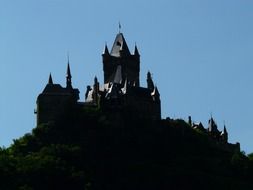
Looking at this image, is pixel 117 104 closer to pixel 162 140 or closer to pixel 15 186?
pixel 162 140

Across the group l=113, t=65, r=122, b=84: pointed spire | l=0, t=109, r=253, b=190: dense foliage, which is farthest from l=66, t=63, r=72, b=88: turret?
l=113, t=65, r=122, b=84: pointed spire

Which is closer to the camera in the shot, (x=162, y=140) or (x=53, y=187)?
(x=53, y=187)

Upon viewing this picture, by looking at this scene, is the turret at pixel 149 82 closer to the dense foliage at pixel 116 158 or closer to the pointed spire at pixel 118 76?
the pointed spire at pixel 118 76

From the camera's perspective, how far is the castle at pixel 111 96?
14438cm

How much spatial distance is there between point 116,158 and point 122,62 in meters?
26.2

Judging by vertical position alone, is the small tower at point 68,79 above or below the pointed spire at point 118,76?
below

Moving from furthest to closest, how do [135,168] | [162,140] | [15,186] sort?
[162,140]
[135,168]
[15,186]

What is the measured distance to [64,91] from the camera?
146m

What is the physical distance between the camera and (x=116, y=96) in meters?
147

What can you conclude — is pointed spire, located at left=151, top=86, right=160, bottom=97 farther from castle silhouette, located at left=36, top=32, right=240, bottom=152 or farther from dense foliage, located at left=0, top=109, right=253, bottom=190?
dense foliage, located at left=0, top=109, right=253, bottom=190

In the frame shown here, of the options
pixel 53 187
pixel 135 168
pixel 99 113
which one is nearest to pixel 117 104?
pixel 99 113

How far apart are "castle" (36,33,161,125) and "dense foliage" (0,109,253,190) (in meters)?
1.70

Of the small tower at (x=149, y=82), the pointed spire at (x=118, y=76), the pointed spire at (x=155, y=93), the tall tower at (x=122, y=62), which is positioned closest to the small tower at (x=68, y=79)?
the pointed spire at (x=118, y=76)

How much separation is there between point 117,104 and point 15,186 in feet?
80.2
